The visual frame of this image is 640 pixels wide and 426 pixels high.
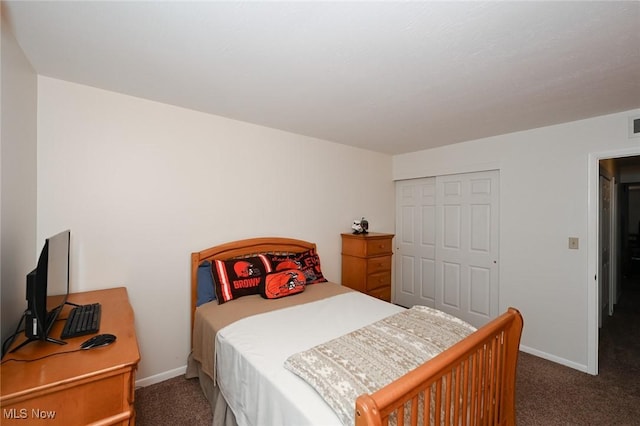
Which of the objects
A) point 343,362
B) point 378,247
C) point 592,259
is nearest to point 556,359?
point 592,259

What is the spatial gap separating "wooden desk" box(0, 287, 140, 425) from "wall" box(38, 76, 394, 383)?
94 cm

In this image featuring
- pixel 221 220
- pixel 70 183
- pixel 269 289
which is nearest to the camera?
pixel 70 183

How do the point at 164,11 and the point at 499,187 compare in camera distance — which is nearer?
the point at 164,11

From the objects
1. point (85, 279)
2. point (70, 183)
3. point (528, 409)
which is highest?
point (70, 183)

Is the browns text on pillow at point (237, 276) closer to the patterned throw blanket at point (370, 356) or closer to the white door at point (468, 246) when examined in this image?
the patterned throw blanket at point (370, 356)

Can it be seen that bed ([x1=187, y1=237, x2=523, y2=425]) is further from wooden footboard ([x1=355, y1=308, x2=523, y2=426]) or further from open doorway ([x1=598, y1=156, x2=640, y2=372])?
open doorway ([x1=598, y1=156, x2=640, y2=372])

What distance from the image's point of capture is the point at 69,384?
1.00 meters

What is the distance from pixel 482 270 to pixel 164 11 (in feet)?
12.2

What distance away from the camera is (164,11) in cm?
120

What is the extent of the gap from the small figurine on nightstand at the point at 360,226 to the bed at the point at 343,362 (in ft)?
4.27

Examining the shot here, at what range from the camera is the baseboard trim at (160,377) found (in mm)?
2225

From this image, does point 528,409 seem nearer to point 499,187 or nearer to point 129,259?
point 499,187

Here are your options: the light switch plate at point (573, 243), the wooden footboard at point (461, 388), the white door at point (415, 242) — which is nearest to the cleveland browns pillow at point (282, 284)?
the wooden footboard at point (461, 388)

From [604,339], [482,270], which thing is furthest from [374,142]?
[604,339]
